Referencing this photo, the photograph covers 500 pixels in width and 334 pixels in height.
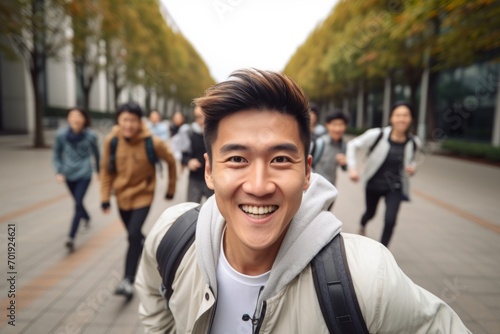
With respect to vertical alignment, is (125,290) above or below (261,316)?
below

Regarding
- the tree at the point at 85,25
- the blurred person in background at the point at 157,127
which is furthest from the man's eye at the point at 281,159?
the tree at the point at 85,25

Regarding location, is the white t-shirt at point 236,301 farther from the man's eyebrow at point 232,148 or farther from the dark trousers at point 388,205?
the dark trousers at point 388,205

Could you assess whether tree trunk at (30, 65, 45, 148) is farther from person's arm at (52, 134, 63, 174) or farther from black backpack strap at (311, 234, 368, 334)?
black backpack strap at (311, 234, 368, 334)

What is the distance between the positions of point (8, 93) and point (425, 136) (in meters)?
25.8

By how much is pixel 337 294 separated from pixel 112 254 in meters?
3.77

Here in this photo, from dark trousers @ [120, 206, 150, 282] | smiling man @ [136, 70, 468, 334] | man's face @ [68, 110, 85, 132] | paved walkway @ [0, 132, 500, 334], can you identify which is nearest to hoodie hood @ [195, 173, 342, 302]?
smiling man @ [136, 70, 468, 334]

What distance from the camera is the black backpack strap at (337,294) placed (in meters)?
1.07

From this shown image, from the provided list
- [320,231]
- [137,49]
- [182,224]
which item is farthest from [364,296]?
[137,49]

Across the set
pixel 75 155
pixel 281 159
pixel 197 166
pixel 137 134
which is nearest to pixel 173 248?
pixel 281 159

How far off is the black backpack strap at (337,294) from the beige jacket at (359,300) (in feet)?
0.09

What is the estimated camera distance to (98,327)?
2715mm

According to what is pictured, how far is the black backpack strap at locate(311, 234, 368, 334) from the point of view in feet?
3.51

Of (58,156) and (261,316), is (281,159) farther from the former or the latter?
(58,156)

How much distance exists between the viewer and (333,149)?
455cm
